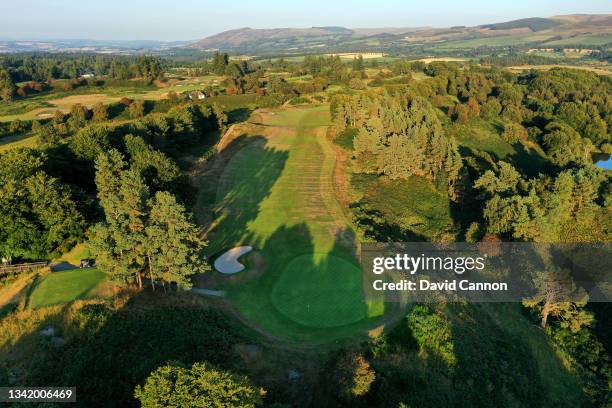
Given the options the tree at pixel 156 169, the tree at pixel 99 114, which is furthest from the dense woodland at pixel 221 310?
the tree at pixel 99 114

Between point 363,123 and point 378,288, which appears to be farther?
point 363,123

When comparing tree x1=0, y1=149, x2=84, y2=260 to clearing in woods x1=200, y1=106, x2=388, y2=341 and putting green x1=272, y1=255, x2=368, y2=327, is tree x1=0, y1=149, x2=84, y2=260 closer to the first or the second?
clearing in woods x1=200, y1=106, x2=388, y2=341

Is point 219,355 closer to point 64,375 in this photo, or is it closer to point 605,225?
point 64,375

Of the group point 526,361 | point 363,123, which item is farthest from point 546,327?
point 363,123

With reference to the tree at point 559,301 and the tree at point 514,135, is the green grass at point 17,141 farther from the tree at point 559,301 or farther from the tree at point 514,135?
the tree at point 514,135

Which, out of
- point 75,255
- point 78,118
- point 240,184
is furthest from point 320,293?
point 78,118

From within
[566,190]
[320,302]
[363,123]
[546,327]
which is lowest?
[546,327]
